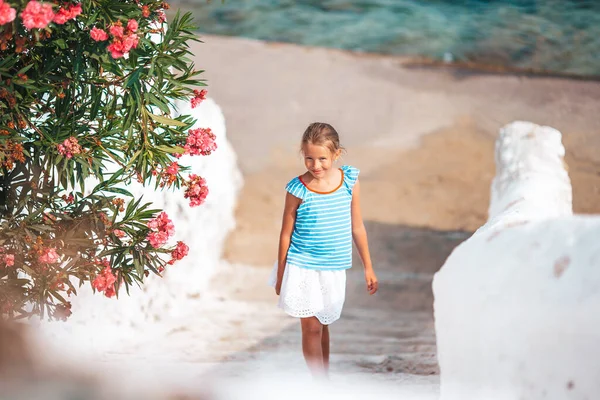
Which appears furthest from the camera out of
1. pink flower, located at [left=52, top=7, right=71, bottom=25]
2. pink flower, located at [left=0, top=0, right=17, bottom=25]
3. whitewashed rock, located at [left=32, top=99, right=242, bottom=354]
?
whitewashed rock, located at [left=32, top=99, right=242, bottom=354]

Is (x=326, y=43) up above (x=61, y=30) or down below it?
above

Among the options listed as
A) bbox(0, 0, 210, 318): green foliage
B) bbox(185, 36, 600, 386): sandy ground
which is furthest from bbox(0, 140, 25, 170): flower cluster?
bbox(185, 36, 600, 386): sandy ground

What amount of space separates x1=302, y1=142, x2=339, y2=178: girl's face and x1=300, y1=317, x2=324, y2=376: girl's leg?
0.76m

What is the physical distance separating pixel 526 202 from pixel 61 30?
112 inches

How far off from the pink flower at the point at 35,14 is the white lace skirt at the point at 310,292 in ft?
5.26

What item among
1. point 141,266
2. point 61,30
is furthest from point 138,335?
point 61,30

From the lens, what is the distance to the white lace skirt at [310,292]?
3711mm

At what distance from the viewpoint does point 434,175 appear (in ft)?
31.7

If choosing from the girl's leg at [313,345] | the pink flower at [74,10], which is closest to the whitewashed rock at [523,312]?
the girl's leg at [313,345]

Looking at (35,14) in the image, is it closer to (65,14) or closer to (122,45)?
(65,14)

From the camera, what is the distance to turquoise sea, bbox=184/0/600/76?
47.9ft

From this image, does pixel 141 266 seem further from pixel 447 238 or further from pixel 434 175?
pixel 434 175

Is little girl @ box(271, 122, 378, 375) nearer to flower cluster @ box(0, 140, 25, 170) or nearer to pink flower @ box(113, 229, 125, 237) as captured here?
pink flower @ box(113, 229, 125, 237)

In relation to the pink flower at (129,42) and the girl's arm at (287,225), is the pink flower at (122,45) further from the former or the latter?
the girl's arm at (287,225)
